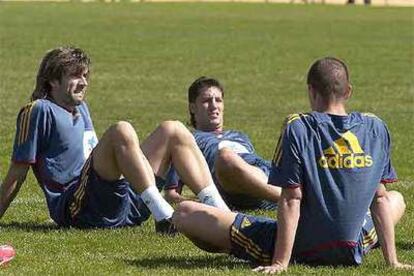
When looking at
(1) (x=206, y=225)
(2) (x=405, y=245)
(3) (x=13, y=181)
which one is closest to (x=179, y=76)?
(3) (x=13, y=181)

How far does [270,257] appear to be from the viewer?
293 inches

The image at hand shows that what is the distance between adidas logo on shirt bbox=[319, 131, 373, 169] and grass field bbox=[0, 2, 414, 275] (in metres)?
0.60

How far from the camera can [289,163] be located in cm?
718

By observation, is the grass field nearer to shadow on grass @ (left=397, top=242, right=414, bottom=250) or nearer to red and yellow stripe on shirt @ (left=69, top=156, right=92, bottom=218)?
shadow on grass @ (left=397, top=242, right=414, bottom=250)

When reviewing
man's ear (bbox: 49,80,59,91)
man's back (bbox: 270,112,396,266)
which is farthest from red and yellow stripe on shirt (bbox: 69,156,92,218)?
man's back (bbox: 270,112,396,266)

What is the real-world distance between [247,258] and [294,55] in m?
23.2

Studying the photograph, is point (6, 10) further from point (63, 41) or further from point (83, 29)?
point (63, 41)

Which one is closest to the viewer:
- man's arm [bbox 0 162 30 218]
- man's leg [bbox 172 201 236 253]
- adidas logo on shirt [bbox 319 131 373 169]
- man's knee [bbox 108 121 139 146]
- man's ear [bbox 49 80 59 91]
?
adidas logo on shirt [bbox 319 131 373 169]

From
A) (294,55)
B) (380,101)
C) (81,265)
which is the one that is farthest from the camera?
(294,55)

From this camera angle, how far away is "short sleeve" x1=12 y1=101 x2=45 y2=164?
29.8 ft

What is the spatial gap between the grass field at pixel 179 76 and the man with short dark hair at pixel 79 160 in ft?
0.56

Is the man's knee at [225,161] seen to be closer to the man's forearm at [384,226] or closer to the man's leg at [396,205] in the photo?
the man's leg at [396,205]

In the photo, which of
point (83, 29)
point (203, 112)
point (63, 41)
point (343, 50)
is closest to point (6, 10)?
point (83, 29)

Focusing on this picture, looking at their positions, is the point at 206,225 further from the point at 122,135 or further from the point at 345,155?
the point at 122,135
